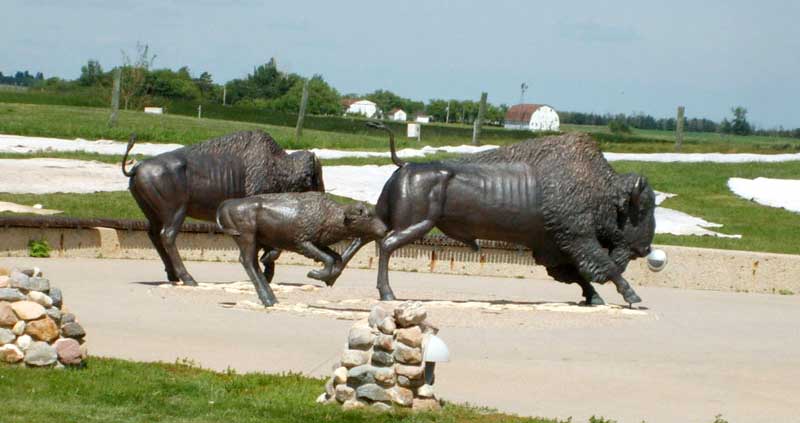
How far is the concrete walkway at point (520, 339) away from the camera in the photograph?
9.87 metres

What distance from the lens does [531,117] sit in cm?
9369

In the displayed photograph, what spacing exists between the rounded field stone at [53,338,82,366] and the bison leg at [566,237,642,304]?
6.82 meters

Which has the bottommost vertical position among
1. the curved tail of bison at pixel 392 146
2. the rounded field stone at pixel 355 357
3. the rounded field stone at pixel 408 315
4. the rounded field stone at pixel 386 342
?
the rounded field stone at pixel 355 357

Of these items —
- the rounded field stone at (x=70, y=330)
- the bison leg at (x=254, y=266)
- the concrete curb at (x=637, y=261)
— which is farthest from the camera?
the concrete curb at (x=637, y=261)

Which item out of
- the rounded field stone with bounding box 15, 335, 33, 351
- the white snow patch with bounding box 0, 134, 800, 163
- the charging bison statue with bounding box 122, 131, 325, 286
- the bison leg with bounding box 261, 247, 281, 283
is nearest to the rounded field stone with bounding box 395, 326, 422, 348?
the rounded field stone with bounding box 15, 335, 33, 351

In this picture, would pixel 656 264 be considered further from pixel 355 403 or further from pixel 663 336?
pixel 355 403

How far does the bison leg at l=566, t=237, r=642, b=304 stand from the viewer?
15.2 m

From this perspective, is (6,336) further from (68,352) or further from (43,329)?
(68,352)

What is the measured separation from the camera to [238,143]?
1634 cm

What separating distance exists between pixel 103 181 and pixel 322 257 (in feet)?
40.0

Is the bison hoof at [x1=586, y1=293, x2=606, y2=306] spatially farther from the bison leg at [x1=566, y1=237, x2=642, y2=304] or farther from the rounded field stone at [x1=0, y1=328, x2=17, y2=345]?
the rounded field stone at [x1=0, y1=328, x2=17, y2=345]

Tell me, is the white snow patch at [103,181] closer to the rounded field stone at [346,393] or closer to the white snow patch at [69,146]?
the white snow patch at [69,146]

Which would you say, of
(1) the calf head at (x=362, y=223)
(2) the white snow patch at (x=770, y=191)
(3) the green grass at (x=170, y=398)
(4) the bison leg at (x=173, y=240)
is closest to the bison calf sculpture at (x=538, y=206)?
(1) the calf head at (x=362, y=223)

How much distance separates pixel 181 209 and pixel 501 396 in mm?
7020
